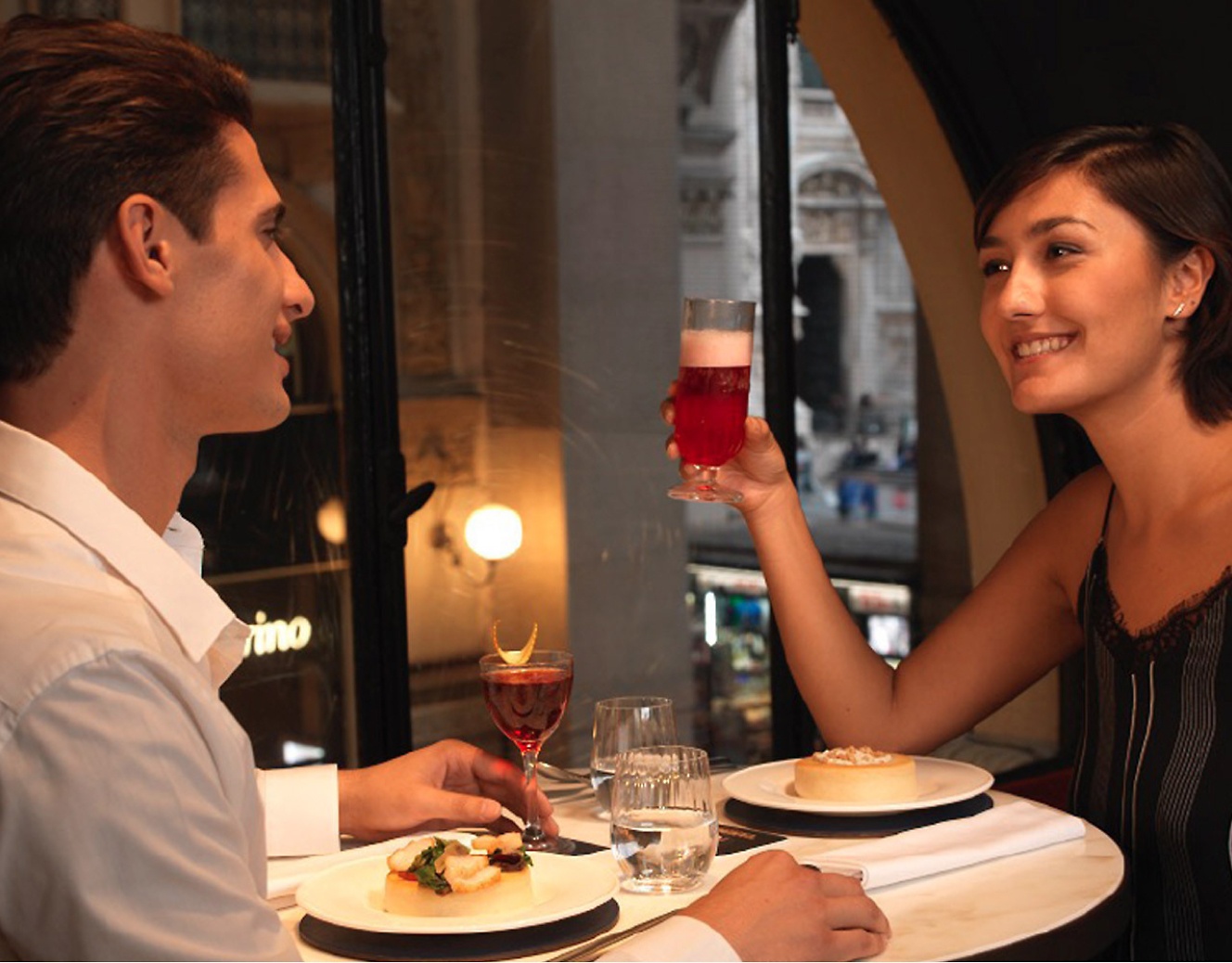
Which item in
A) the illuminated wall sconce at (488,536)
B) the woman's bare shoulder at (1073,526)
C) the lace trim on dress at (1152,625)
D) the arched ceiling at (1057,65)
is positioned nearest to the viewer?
the lace trim on dress at (1152,625)

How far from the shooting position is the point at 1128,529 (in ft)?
8.08

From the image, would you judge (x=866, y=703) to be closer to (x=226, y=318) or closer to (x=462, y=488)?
(x=226, y=318)

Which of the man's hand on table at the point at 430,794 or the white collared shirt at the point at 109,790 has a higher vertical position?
the white collared shirt at the point at 109,790

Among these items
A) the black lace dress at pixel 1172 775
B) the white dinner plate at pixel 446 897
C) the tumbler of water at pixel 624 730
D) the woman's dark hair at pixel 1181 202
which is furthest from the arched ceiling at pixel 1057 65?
the white dinner plate at pixel 446 897

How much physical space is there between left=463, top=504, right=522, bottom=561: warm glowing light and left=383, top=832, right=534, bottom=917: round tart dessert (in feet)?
8.25

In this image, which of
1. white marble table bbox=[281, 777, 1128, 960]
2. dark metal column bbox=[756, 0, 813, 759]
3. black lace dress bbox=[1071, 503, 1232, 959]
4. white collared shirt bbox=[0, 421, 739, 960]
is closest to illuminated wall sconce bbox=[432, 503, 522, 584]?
dark metal column bbox=[756, 0, 813, 759]

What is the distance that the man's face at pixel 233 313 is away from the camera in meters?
1.47

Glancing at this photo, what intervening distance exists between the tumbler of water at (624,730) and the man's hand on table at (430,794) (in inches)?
3.4

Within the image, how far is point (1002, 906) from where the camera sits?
5.61ft

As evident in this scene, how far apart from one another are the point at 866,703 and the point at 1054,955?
3.29 ft

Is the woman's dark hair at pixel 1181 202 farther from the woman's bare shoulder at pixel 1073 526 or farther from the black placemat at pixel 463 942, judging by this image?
the black placemat at pixel 463 942

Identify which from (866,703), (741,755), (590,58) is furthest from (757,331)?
(866,703)

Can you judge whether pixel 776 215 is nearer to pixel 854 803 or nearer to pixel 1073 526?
pixel 1073 526

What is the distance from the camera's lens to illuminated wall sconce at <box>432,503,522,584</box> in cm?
412
